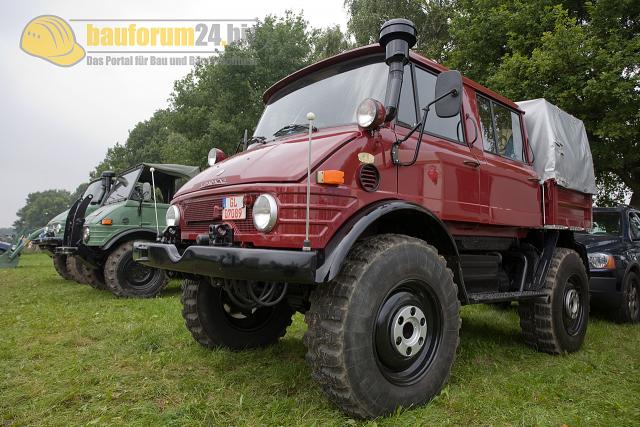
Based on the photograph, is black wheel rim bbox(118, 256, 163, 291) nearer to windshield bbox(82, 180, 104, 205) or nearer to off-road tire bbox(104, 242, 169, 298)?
off-road tire bbox(104, 242, 169, 298)

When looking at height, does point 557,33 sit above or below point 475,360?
Answer: above

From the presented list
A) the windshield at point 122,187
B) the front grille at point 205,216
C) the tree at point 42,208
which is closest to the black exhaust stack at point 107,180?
the windshield at point 122,187

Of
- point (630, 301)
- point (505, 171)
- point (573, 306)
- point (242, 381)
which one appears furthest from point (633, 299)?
point (242, 381)

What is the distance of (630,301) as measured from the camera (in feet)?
20.3

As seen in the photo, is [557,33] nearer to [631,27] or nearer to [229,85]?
[631,27]

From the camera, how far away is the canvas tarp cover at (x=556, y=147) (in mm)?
4641

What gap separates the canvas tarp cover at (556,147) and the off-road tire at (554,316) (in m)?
0.87

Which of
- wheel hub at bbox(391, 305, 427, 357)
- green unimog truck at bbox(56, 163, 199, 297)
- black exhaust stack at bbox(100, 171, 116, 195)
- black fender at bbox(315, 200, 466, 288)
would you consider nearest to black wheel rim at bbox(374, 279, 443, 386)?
wheel hub at bbox(391, 305, 427, 357)

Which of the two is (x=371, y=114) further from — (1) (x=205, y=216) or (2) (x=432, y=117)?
(1) (x=205, y=216)

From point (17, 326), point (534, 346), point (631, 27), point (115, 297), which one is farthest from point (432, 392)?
point (631, 27)

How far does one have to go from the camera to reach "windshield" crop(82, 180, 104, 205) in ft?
29.0

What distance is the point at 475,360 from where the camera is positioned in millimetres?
3900

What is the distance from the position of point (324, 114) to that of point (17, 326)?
190 inches

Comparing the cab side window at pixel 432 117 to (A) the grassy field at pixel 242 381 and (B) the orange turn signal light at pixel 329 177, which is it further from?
(A) the grassy field at pixel 242 381
